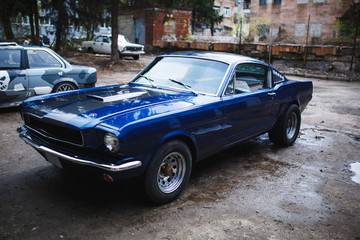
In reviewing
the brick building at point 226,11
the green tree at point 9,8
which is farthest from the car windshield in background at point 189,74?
the brick building at point 226,11

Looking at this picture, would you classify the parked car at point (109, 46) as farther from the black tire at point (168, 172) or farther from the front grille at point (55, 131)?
the black tire at point (168, 172)

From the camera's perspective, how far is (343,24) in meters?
20.6

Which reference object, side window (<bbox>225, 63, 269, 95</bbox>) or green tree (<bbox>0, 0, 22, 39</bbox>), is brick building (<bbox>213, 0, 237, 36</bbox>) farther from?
side window (<bbox>225, 63, 269, 95</bbox>)

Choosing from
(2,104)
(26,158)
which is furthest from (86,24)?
(26,158)

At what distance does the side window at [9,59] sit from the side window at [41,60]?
0.85 feet

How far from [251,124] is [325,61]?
48.7 ft

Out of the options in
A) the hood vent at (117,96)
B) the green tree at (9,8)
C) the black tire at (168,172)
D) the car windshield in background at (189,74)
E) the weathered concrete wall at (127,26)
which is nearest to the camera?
the black tire at (168,172)

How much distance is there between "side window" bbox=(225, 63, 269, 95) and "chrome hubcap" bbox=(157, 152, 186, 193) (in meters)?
1.16

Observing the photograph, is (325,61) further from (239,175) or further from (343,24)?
(239,175)

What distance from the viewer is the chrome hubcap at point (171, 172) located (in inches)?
133

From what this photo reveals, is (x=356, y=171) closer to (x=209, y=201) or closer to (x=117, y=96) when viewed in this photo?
(x=209, y=201)

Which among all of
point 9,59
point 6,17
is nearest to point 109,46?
point 6,17

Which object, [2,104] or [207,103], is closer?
[207,103]

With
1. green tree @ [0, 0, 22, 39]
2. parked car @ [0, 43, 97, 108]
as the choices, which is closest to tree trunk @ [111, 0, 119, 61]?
green tree @ [0, 0, 22, 39]
